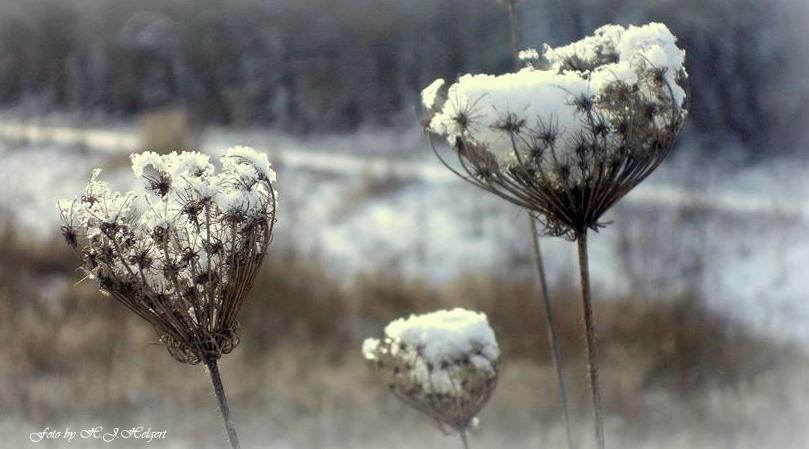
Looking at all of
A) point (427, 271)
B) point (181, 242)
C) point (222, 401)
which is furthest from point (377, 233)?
point (222, 401)

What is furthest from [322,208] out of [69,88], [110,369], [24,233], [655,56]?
[655,56]

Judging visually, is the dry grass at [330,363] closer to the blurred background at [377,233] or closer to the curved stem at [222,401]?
the blurred background at [377,233]

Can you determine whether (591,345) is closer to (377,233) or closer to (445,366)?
(445,366)

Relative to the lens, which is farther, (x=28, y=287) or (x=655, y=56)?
(x=28, y=287)

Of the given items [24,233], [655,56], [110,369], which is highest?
[655,56]

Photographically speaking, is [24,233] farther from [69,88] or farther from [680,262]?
[680,262]

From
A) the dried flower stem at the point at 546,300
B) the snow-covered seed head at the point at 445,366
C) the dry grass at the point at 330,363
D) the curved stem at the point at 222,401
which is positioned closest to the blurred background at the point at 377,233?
the dry grass at the point at 330,363
